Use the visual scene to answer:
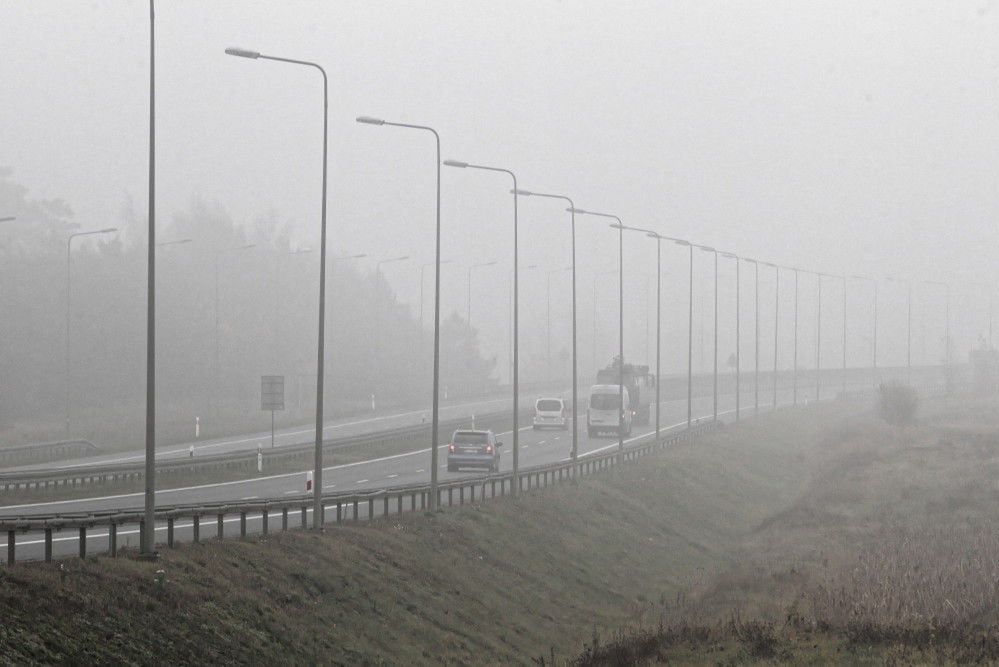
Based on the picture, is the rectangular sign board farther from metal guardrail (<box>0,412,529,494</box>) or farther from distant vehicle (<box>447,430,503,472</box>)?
distant vehicle (<box>447,430,503,472</box>)

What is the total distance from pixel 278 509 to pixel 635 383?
69.2m

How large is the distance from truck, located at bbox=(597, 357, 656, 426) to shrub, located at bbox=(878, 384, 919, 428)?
1559 centimetres

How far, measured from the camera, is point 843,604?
3078cm

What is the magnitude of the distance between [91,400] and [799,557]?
6324cm

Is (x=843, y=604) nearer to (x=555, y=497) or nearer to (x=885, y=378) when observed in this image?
(x=555, y=497)

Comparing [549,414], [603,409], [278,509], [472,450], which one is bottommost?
[549,414]

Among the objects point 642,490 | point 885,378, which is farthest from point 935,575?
point 885,378

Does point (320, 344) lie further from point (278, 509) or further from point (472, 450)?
point (472, 450)

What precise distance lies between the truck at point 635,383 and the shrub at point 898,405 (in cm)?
1559

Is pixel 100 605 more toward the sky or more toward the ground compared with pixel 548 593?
more toward the sky

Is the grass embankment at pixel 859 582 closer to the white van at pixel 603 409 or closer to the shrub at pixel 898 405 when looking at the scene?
the white van at pixel 603 409

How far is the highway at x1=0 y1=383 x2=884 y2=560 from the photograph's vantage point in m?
33.8

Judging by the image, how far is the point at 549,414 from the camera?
9725 centimetres

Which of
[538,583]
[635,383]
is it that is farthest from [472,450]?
[635,383]
